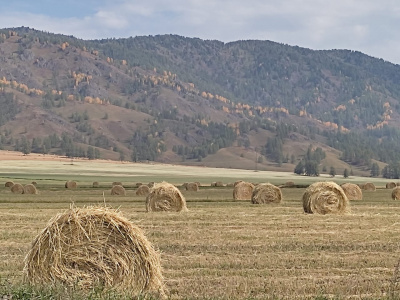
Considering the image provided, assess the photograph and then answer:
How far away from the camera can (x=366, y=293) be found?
1256cm

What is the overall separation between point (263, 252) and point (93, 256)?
6473 mm

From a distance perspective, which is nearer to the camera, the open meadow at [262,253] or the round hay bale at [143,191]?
the open meadow at [262,253]

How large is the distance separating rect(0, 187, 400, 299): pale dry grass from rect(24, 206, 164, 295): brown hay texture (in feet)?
2.52

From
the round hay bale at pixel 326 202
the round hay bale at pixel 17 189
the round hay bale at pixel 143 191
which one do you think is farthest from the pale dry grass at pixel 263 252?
the round hay bale at pixel 17 189

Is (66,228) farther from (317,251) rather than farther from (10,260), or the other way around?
(317,251)

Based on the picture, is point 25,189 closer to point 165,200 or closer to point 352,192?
point 165,200

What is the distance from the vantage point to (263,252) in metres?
17.4

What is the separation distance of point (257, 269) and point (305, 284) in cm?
191

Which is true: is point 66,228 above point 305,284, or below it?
above

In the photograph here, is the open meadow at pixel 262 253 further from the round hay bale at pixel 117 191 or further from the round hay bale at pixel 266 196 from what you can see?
the round hay bale at pixel 117 191

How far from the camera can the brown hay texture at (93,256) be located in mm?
11789

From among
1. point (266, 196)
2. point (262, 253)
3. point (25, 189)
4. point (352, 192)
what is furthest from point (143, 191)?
point (262, 253)

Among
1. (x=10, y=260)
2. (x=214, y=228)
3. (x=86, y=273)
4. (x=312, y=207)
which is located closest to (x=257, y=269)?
(x=86, y=273)

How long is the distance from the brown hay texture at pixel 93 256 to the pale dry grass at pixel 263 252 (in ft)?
2.52
